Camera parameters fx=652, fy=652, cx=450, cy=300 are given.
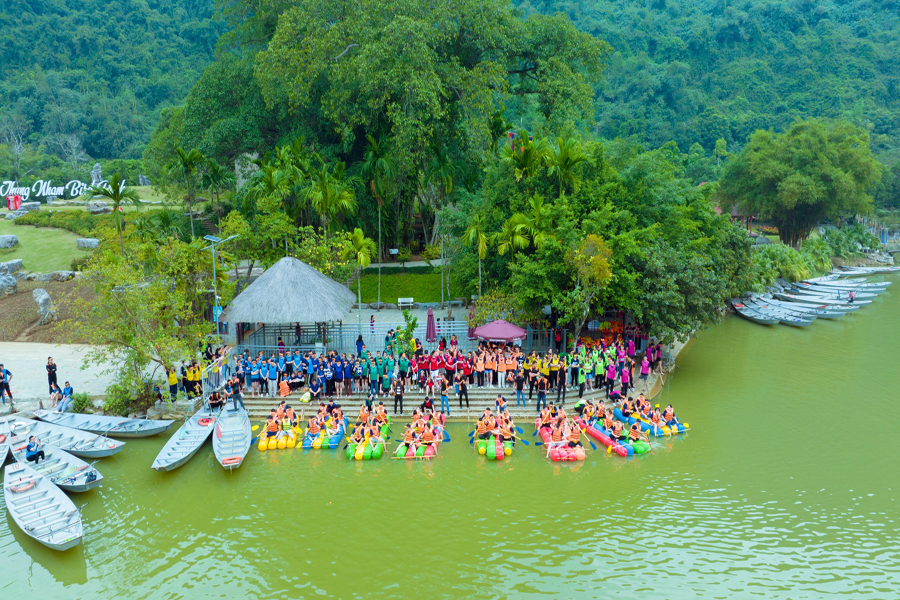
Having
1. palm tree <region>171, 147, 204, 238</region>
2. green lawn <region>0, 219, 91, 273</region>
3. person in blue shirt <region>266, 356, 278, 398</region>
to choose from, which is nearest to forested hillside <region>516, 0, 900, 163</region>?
palm tree <region>171, 147, 204, 238</region>

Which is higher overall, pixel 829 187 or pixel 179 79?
pixel 179 79

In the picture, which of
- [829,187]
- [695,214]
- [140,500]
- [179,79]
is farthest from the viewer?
[179,79]

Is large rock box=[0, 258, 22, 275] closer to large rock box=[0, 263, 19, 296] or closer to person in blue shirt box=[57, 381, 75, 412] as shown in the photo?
large rock box=[0, 263, 19, 296]

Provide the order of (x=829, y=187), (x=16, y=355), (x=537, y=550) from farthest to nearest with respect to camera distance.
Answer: (x=829, y=187)
(x=16, y=355)
(x=537, y=550)

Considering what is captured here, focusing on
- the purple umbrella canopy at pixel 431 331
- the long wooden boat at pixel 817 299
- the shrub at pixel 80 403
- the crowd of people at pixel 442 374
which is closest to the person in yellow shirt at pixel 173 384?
the crowd of people at pixel 442 374

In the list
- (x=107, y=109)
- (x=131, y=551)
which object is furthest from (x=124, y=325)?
(x=107, y=109)

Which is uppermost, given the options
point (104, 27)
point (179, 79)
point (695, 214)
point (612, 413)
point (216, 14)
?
point (104, 27)

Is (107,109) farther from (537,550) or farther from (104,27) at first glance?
(537,550)

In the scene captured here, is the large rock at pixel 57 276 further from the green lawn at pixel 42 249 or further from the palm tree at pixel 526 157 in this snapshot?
the palm tree at pixel 526 157
